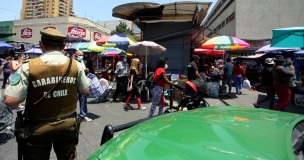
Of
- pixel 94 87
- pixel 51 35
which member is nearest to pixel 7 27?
pixel 94 87

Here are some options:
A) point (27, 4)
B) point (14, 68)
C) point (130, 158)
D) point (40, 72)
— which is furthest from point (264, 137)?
point (27, 4)

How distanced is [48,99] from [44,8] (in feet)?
446

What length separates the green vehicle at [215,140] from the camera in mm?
1140

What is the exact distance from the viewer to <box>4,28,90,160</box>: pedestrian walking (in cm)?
170

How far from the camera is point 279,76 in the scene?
479 centimetres

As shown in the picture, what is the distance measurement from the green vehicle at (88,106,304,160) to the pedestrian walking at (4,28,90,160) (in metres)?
0.63

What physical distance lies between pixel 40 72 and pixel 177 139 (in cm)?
144

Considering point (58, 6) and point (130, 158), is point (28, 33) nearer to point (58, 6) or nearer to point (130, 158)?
point (130, 158)

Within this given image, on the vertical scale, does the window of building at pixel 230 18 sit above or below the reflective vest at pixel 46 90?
above

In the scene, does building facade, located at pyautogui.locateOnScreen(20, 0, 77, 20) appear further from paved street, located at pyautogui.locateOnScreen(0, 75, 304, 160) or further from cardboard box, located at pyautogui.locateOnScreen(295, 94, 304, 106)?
cardboard box, located at pyautogui.locateOnScreen(295, 94, 304, 106)

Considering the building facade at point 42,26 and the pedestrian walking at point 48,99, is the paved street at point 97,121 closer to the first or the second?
the pedestrian walking at point 48,99

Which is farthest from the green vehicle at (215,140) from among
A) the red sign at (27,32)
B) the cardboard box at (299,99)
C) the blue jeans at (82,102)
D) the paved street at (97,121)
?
the red sign at (27,32)

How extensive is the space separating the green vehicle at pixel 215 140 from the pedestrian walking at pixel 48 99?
2.07ft

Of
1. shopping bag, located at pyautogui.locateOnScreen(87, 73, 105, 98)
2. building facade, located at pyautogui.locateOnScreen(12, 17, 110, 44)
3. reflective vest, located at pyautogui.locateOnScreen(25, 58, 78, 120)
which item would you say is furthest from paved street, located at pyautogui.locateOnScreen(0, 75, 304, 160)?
building facade, located at pyautogui.locateOnScreen(12, 17, 110, 44)
